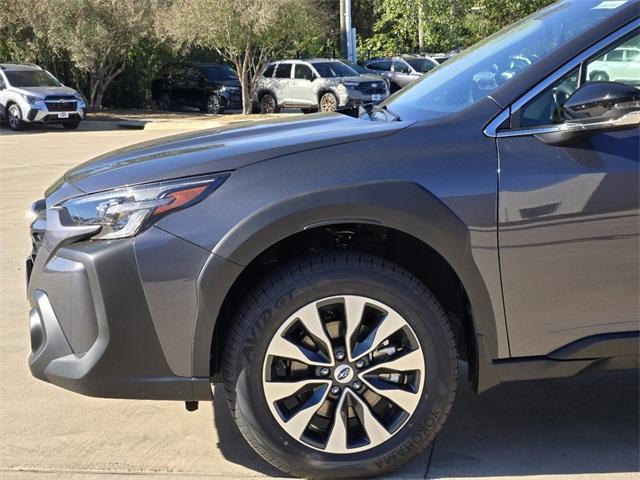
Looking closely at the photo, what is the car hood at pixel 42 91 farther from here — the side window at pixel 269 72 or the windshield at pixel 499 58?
the windshield at pixel 499 58

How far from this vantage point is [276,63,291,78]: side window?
2652cm

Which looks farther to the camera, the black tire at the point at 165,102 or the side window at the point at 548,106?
the black tire at the point at 165,102

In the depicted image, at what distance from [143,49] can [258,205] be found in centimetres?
2971

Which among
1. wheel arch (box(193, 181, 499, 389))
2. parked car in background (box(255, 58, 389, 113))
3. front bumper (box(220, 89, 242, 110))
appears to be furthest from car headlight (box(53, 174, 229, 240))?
front bumper (box(220, 89, 242, 110))

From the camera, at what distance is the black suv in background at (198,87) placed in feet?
93.2

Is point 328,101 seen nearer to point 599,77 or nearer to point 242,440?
point 242,440

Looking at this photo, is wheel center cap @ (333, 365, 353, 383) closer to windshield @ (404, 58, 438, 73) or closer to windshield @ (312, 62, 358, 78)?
windshield @ (312, 62, 358, 78)

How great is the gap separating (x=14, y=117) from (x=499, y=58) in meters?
21.4

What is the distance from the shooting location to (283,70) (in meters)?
26.7

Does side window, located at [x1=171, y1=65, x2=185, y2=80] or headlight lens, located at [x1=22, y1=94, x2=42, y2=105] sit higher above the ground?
side window, located at [x1=171, y1=65, x2=185, y2=80]

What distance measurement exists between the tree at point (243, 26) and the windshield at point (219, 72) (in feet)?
4.18

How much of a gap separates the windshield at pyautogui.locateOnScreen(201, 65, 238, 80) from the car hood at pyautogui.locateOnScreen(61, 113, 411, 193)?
25.6 metres

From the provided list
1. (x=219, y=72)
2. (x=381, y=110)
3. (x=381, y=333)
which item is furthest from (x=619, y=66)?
(x=219, y=72)

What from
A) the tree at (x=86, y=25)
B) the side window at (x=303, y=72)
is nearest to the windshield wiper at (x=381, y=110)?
the side window at (x=303, y=72)
